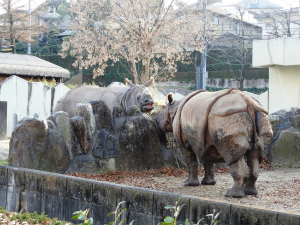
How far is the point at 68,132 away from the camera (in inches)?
305

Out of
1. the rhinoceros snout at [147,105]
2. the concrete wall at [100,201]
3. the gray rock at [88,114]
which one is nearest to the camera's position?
the concrete wall at [100,201]

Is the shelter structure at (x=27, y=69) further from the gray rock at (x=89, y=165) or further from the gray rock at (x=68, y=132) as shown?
the gray rock at (x=89, y=165)

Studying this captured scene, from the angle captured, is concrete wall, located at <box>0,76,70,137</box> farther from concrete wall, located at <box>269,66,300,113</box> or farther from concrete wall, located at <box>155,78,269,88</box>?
concrete wall, located at <box>155,78,269,88</box>

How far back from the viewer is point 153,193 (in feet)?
16.8

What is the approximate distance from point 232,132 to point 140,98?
4.44m

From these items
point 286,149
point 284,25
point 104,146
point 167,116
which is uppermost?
point 284,25

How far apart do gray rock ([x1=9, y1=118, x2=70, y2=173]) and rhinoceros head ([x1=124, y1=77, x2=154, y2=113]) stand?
2.80 metres

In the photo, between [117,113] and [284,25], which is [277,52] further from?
[284,25]

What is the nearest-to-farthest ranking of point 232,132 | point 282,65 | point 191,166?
point 232,132 < point 191,166 < point 282,65

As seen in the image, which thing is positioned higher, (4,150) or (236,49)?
(236,49)

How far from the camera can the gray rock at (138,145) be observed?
803cm

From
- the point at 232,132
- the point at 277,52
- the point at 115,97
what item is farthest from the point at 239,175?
the point at 277,52

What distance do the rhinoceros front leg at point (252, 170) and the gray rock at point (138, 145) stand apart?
233 centimetres

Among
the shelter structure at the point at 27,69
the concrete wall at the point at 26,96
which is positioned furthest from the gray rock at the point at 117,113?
the shelter structure at the point at 27,69
